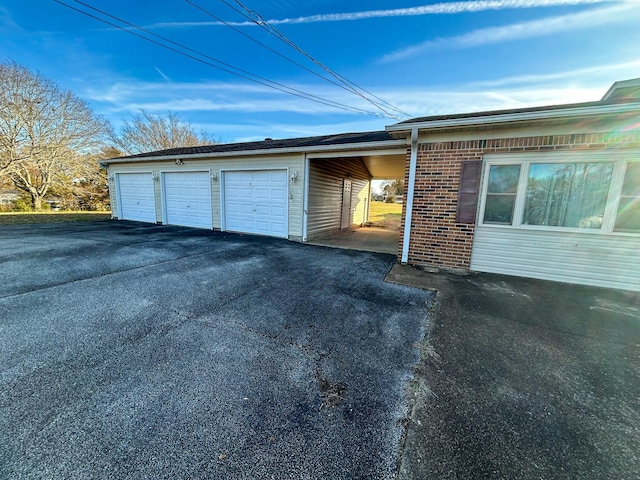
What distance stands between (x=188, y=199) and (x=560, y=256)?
11.7 metres

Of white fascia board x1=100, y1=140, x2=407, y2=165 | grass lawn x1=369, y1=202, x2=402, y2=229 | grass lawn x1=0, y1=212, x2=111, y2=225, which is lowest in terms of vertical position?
grass lawn x1=0, y1=212, x2=111, y2=225

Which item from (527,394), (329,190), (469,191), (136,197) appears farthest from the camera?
(136,197)

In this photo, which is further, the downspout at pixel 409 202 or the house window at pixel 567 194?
the downspout at pixel 409 202

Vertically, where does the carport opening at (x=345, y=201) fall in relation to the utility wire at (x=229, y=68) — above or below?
below

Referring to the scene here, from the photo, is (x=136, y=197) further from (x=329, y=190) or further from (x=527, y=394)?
(x=527, y=394)

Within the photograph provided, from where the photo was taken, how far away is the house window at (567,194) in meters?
4.69

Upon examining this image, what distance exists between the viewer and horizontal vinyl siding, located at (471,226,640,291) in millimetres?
4629

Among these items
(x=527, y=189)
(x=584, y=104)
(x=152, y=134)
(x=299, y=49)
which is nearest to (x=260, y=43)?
(x=299, y=49)

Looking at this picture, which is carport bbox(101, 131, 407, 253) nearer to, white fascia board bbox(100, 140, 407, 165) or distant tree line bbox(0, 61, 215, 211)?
white fascia board bbox(100, 140, 407, 165)

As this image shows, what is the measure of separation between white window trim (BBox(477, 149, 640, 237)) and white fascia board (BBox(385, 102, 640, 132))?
2.36 feet

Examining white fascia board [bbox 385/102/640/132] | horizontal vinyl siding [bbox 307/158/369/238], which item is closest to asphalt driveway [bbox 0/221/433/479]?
white fascia board [bbox 385/102/640/132]

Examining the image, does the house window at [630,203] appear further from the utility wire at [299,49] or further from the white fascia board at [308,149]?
the utility wire at [299,49]

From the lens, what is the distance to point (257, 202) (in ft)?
30.2

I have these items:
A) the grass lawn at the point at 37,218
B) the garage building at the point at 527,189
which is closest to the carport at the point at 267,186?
the garage building at the point at 527,189
